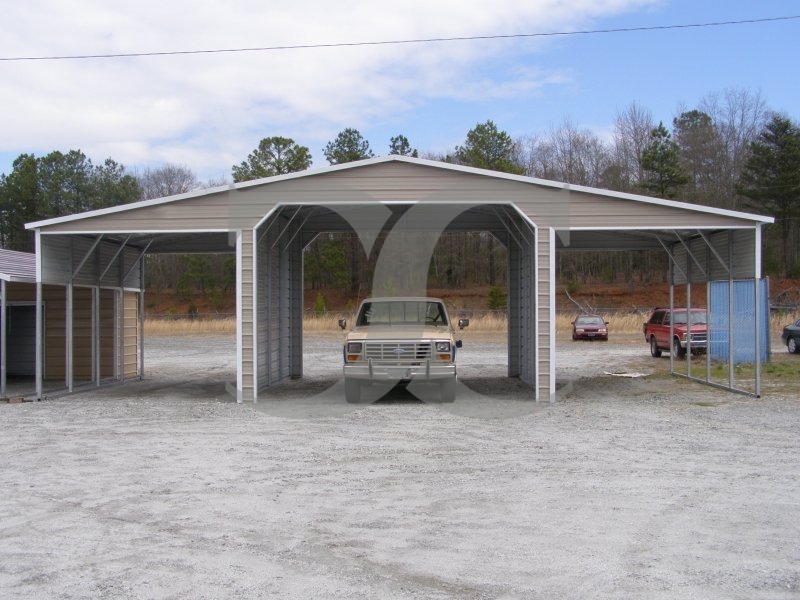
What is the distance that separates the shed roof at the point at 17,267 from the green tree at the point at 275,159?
1314 inches

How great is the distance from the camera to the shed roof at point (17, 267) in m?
15.7

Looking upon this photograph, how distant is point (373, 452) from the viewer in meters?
9.97

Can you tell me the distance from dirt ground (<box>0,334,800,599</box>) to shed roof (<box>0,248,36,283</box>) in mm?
2566

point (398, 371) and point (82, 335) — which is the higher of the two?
point (82, 335)

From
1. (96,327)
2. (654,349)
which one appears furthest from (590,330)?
(96,327)

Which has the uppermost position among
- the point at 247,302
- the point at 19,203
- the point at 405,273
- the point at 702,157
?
the point at 702,157

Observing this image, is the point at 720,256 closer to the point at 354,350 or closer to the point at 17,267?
the point at 354,350

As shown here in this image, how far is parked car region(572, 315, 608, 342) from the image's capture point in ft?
121

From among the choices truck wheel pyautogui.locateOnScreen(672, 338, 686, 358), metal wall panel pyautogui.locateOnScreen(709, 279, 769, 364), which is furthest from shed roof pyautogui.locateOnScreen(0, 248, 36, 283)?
truck wheel pyautogui.locateOnScreen(672, 338, 686, 358)

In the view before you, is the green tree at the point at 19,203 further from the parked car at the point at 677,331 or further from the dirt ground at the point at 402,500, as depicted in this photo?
the dirt ground at the point at 402,500

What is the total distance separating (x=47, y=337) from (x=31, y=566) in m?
16.2

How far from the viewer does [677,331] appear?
25.3m

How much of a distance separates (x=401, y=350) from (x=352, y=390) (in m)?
1.35

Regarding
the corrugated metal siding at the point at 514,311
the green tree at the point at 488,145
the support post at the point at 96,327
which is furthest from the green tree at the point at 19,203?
the corrugated metal siding at the point at 514,311
